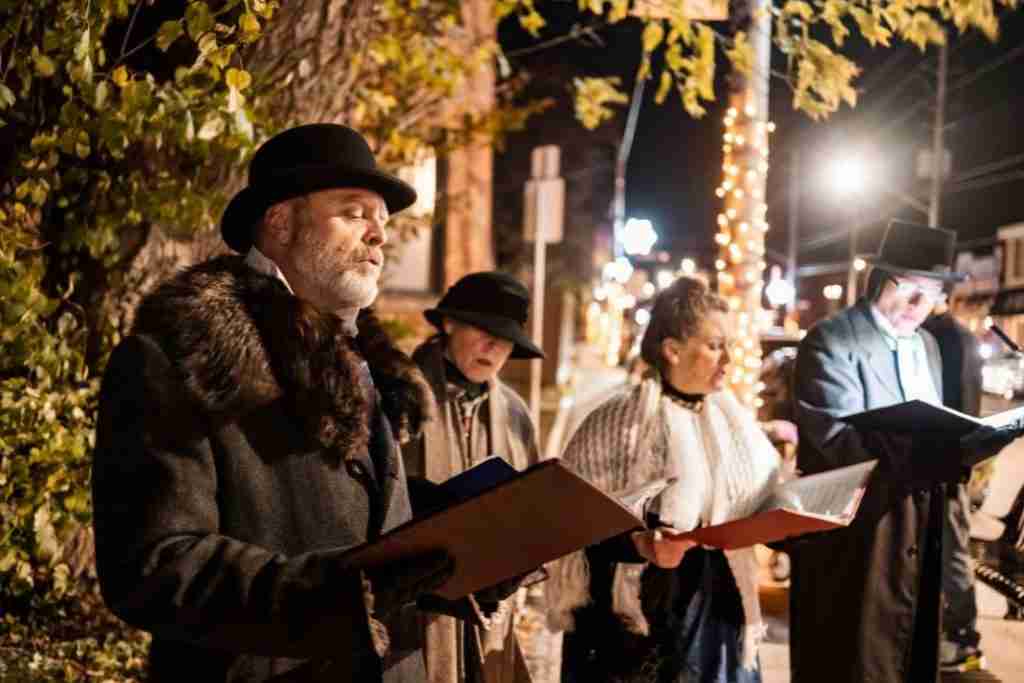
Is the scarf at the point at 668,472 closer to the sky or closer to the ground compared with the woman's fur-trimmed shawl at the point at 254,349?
closer to the ground

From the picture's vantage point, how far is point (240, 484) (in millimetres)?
2248

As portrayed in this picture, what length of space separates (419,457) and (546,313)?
16497mm

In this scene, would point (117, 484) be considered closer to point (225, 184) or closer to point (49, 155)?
point (49, 155)

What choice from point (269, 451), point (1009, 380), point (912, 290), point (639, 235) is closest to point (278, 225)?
point (269, 451)

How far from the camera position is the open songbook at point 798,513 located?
141 inches

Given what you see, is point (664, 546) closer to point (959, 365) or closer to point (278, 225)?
point (278, 225)

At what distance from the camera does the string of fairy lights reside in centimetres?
860

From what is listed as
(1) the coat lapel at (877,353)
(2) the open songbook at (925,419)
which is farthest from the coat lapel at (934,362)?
(2) the open songbook at (925,419)

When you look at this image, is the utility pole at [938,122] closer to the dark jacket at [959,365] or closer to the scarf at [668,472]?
the dark jacket at [959,365]

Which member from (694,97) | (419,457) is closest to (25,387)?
(419,457)

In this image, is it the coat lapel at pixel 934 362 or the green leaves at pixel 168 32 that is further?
the coat lapel at pixel 934 362

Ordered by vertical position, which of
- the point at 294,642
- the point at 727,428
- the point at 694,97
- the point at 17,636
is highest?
the point at 694,97

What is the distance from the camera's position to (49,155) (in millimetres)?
4793

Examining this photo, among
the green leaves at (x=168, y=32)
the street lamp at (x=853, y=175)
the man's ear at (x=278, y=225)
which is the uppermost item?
the street lamp at (x=853, y=175)
